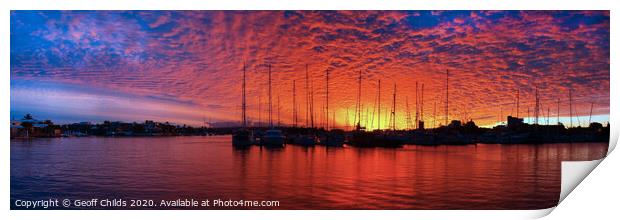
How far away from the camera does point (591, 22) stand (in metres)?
8.86

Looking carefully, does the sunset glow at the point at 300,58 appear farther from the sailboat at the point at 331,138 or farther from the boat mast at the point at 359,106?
the sailboat at the point at 331,138

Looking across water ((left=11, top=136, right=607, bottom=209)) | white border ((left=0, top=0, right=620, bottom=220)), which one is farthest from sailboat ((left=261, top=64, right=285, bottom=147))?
white border ((left=0, top=0, right=620, bottom=220))

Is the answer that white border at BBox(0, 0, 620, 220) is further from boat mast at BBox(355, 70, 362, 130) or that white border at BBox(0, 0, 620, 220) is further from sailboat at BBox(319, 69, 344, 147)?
sailboat at BBox(319, 69, 344, 147)

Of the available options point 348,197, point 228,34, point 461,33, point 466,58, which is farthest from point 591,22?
point 228,34

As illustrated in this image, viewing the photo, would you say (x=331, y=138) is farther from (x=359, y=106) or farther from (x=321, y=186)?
(x=321, y=186)

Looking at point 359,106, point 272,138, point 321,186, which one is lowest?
point 321,186

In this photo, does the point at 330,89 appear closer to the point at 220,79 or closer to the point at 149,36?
the point at 220,79

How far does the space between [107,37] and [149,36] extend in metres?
0.75

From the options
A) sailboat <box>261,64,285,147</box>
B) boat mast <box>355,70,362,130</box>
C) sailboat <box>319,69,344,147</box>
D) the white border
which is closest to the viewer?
the white border
